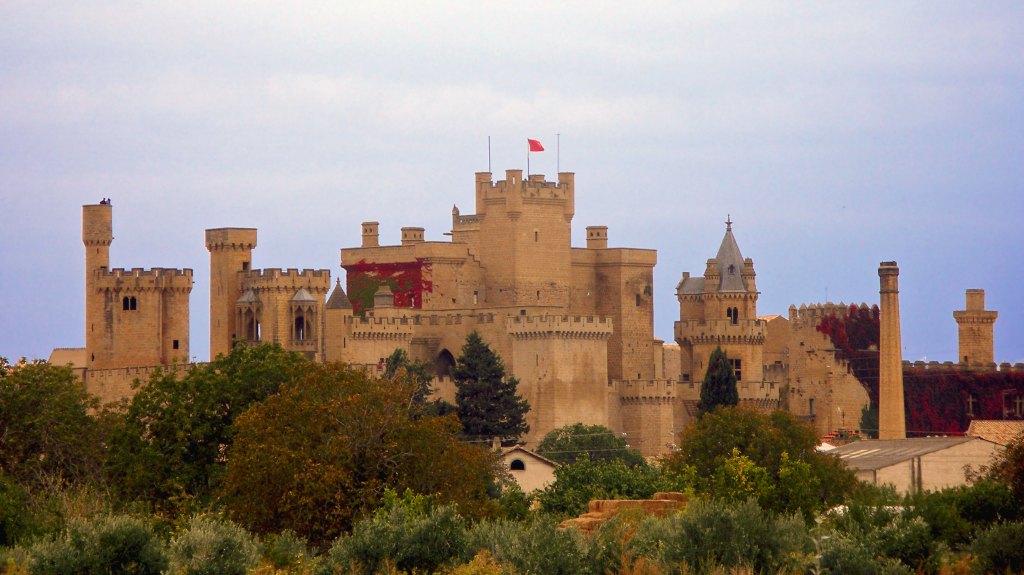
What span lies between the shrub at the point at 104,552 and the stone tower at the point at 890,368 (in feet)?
180

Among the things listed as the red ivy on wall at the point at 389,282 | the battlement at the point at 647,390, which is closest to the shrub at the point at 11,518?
the red ivy on wall at the point at 389,282

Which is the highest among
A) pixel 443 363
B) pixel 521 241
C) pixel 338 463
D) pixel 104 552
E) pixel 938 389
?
pixel 521 241

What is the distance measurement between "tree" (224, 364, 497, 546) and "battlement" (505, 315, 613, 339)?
44.4m

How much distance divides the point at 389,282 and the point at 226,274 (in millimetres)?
8493

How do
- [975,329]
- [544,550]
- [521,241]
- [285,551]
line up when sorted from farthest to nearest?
[975,329]
[521,241]
[285,551]
[544,550]

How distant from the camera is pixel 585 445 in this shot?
84.1m

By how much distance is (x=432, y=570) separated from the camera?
116 feet

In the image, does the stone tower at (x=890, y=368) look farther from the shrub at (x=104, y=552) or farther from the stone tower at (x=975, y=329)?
the shrub at (x=104, y=552)

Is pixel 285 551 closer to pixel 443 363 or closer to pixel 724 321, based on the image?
pixel 443 363

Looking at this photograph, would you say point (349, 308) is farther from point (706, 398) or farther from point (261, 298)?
point (706, 398)

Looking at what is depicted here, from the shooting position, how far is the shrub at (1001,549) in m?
36.6

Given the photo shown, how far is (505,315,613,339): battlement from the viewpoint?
90.6 metres

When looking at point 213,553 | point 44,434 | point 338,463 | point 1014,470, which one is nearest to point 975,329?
point 44,434

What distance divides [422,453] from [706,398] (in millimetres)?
48461
